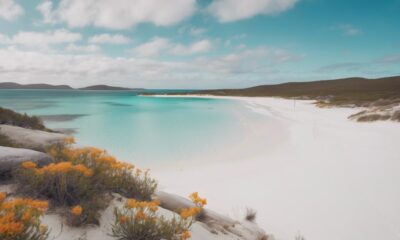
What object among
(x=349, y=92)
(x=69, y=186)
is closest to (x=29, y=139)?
(x=69, y=186)

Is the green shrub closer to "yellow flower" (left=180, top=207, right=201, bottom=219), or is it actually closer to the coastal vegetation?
"yellow flower" (left=180, top=207, right=201, bottom=219)

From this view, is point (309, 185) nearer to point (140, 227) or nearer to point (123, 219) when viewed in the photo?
point (140, 227)

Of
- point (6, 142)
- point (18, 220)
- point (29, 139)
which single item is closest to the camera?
point (18, 220)

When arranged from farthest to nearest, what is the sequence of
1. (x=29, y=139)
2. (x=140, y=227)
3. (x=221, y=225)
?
1. (x=29, y=139)
2. (x=221, y=225)
3. (x=140, y=227)

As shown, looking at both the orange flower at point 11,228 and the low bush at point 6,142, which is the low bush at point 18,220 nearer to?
the orange flower at point 11,228

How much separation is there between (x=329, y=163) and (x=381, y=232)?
14.6ft

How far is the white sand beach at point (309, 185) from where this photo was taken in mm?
4699

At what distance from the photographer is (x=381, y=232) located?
4359 millimetres

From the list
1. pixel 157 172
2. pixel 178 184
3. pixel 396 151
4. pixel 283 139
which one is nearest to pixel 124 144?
pixel 157 172

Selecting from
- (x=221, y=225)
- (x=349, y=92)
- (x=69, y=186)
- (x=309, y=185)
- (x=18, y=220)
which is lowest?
(x=309, y=185)

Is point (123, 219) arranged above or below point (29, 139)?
below

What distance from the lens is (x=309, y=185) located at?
6.67 meters

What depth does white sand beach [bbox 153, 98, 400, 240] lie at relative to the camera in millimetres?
4699

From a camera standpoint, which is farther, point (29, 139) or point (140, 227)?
point (29, 139)
